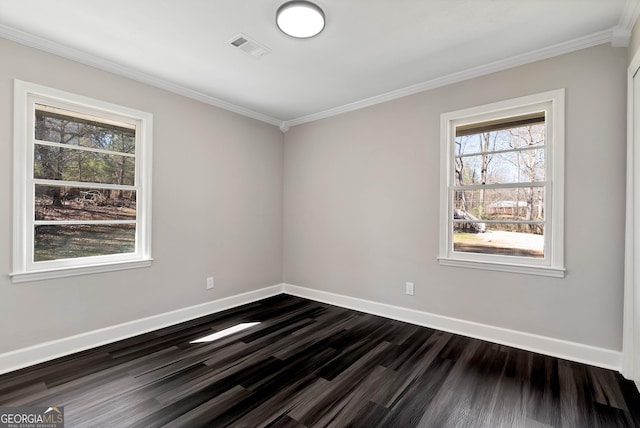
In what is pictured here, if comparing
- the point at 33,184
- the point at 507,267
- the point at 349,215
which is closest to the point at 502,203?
the point at 507,267

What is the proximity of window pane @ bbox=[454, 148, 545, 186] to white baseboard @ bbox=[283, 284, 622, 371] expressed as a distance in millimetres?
1419

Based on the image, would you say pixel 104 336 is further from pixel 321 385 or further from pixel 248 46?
pixel 248 46

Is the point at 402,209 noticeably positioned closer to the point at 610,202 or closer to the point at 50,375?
the point at 610,202

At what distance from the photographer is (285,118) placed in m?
4.42

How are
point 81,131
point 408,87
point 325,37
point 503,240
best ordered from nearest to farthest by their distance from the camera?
1. point 325,37
2. point 81,131
3. point 503,240
4. point 408,87

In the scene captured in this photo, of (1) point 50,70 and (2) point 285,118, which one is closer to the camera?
(1) point 50,70

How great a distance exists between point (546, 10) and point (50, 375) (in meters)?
4.47

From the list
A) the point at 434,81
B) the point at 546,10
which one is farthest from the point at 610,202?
the point at 434,81

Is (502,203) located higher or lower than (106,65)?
lower

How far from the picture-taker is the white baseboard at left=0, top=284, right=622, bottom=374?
2377 mm

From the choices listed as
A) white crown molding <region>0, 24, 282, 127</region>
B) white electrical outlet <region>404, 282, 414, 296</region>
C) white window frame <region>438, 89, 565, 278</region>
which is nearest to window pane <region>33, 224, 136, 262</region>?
white crown molding <region>0, 24, 282, 127</region>

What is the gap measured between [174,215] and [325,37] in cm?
240

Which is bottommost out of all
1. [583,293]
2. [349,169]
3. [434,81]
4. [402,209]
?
[583,293]

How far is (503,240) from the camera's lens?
290 centimetres
